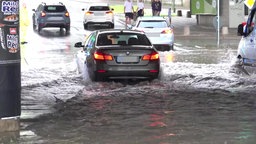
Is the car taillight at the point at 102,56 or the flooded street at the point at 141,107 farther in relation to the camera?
the car taillight at the point at 102,56

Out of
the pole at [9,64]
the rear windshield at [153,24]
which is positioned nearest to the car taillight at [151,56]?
the pole at [9,64]

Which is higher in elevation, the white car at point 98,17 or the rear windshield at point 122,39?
the white car at point 98,17

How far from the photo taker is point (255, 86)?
12430 mm

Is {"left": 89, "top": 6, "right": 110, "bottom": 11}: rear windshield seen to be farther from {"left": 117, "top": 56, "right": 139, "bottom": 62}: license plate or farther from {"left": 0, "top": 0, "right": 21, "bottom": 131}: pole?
{"left": 0, "top": 0, "right": 21, "bottom": 131}: pole

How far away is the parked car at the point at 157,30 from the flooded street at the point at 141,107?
12.8 ft

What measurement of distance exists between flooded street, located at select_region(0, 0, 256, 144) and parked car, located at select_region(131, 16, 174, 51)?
12.8 ft

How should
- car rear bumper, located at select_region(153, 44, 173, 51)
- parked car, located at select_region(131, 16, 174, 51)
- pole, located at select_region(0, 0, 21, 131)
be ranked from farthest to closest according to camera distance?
car rear bumper, located at select_region(153, 44, 173, 51), parked car, located at select_region(131, 16, 174, 51), pole, located at select_region(0, 0, 21, 131)

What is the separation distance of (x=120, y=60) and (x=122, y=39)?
834mm

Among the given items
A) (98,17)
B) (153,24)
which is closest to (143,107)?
(153,24)

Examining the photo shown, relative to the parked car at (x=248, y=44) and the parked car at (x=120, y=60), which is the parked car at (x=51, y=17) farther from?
the parked car at (x=248, y=44)

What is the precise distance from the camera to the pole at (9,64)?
7.39 meters

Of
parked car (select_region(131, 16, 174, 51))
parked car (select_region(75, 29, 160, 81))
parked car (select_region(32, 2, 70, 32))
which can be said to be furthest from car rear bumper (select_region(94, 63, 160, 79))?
parked car (select_region(32, 2, 70, 32))

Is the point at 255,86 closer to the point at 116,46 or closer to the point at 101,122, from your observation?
the point at 116,46

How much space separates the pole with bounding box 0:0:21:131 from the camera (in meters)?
7.39
